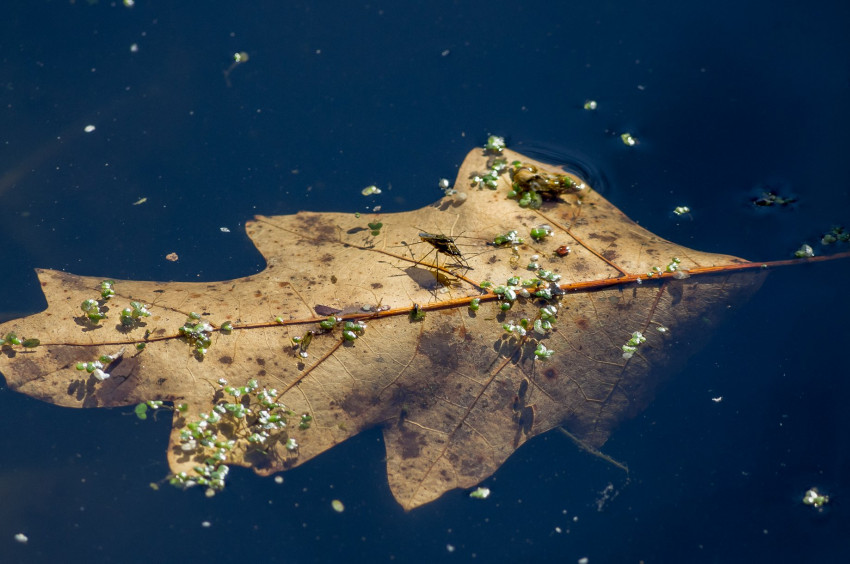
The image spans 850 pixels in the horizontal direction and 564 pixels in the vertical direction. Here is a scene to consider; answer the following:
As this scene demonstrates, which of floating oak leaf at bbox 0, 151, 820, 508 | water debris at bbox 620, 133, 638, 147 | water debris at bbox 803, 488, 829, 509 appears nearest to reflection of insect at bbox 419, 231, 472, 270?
floating oak leaf at bbox 0, 151, 820, 508

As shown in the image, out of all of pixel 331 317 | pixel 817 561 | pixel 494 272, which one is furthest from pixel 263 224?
pixel 817 561

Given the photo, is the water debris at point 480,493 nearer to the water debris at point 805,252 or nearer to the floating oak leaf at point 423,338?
the floating oak leaf at point 423,338

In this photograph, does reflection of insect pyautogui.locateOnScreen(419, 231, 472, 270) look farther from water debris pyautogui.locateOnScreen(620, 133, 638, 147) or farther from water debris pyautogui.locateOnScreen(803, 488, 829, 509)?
water debris pyautogui.locateOnScreen(803, 488, 829, 509)

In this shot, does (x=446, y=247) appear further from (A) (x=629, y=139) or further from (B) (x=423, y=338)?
(A) (x=629, y=139)

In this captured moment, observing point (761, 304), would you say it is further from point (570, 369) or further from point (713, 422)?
point (570, 369)

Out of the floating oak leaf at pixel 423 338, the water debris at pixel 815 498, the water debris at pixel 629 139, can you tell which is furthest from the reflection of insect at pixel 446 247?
the water debris at pixel 815 498

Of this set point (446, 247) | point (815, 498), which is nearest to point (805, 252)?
point (815, 498)
